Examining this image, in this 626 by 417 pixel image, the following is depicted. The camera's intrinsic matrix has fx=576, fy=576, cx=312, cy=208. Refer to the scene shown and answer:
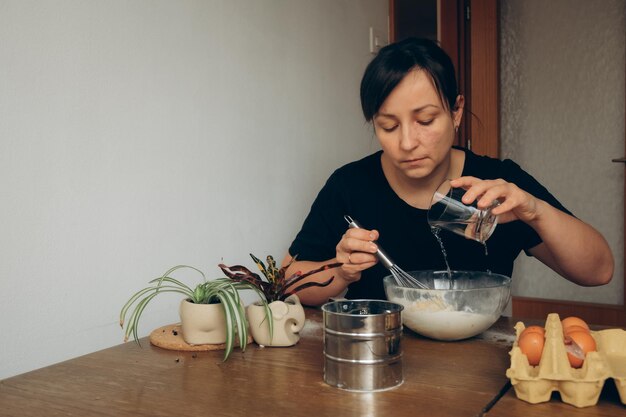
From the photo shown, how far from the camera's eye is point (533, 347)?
33.0 inches

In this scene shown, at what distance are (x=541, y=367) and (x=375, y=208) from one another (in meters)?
0.84

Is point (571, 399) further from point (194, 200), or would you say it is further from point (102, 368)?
point (194, 200)

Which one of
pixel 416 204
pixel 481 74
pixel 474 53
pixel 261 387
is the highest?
pixel 474 53

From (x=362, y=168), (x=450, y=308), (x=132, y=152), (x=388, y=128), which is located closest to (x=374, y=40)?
(x=362, y=168)

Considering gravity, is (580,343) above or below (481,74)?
below

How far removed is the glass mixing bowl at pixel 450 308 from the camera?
40.4 inches

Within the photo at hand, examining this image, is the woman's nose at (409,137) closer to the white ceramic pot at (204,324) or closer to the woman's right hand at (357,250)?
the woman's right hand at (357,250)

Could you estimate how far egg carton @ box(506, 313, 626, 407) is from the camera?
2.45ft

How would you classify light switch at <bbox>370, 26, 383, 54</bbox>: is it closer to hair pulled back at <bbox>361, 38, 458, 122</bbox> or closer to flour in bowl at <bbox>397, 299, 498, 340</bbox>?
hair pulled back at <bbox>361, 38, 458, 122</bbox>

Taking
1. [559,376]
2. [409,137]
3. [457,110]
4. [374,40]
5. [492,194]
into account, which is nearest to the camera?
[559,376]

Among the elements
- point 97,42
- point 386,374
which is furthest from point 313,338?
point 97,42

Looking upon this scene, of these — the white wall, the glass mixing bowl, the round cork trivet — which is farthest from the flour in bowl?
the white wall

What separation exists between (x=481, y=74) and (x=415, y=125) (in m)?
2.16

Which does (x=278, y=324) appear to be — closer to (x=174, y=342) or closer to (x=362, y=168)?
(x=174, y=342)
